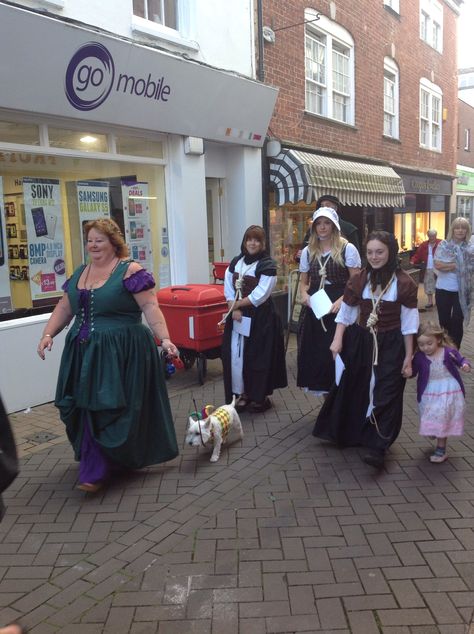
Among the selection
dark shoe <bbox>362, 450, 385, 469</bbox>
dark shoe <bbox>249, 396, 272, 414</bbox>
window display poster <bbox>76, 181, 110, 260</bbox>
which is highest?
window display poster <bbox>76, 181, 110, 260</bbox>

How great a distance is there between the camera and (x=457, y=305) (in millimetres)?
6898

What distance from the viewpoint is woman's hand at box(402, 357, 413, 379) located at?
4.23m

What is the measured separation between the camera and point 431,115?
55.7 feet

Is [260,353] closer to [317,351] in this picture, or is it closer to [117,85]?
[317,351]

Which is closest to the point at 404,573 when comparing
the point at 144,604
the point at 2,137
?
the point at 144,604

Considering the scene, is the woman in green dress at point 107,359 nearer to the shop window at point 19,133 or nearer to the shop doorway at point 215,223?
the shop window at point 19,133

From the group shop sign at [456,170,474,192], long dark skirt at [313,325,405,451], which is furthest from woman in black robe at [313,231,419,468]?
shop sign at [456,170,474,192]

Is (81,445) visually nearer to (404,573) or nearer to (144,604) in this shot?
(144,604)

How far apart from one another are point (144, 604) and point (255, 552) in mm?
714

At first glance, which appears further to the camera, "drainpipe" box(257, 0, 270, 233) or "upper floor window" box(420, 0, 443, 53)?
"upper floor window" box(420, 0, 443, 53)

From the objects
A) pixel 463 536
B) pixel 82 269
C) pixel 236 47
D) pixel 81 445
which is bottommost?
pixel 463 536

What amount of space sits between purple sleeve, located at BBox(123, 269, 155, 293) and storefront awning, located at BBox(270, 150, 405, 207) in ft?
18.5

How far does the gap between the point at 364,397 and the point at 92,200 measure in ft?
13.7

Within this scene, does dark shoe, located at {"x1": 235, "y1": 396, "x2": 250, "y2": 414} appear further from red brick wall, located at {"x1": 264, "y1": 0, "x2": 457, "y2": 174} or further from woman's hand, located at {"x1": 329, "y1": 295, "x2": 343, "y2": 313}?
red brick wall, located at {"x1": 264, "y1": 0, "x2": 457, "y2": 174}
